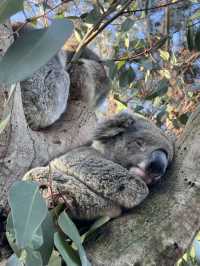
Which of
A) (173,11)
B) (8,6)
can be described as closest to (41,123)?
(8,6)

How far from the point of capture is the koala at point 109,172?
153cm

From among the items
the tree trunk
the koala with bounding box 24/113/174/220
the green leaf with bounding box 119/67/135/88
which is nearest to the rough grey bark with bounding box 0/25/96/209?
the tree trunk

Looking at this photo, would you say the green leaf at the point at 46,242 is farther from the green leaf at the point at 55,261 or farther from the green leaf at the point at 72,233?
the green leaf at the point at 55,261

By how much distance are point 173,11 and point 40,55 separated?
2.58 m

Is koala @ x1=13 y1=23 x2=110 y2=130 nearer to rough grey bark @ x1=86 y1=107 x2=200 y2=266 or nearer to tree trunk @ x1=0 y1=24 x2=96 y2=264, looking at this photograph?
tree trunk @ x1=0 y1=24 x2=96 y2=264

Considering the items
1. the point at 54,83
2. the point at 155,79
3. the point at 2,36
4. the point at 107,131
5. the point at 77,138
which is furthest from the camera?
the point at 155,79

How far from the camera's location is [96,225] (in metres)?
1.43

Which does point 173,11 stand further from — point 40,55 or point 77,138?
point 40,55

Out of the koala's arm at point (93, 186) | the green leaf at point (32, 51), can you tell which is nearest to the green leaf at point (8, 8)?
the green leaf at point (32, 51)

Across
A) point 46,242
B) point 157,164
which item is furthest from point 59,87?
point 46,242

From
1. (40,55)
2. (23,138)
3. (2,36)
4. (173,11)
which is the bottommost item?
(173,11)

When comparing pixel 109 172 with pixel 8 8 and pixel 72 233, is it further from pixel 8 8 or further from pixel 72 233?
pixel 8 8

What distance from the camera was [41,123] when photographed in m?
2.30

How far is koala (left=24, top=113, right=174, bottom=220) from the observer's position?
5.03 ft
